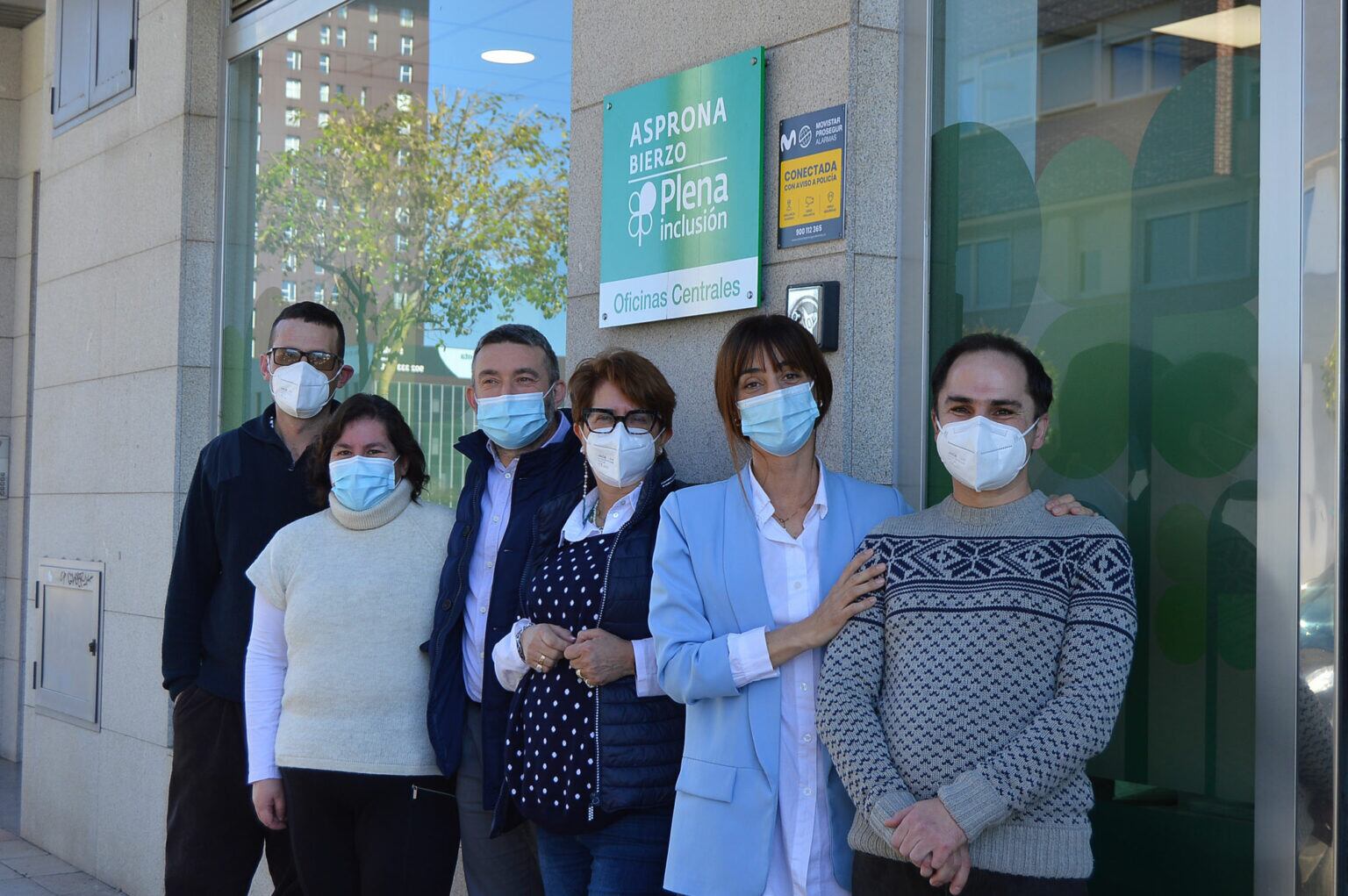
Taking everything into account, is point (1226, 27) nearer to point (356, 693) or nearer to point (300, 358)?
point (356, 693)

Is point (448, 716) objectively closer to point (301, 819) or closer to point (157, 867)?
point (301, 819)

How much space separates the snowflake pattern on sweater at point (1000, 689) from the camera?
2.45 metres

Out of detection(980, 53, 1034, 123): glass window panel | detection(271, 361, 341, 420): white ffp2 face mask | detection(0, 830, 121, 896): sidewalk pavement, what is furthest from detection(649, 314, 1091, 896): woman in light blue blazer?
detection(0, 830, 121, 896): sidewalk pavement

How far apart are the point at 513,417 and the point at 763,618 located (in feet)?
3.34

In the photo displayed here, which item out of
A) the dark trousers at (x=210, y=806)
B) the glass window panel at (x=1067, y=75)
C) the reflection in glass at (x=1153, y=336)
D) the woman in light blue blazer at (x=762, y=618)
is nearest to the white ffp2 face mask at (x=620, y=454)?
the woman in light blue blazer at (x=762, y=618)

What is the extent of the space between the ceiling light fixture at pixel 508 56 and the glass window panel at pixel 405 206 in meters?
0.03

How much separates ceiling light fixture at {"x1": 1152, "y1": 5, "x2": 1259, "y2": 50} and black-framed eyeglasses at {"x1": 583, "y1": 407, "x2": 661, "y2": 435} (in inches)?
55.5

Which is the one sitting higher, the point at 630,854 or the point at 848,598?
the point at 848,598

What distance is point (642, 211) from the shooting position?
13.6 ft

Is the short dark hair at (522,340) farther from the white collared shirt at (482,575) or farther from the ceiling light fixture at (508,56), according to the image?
the ceiling light fixture at (508,56)

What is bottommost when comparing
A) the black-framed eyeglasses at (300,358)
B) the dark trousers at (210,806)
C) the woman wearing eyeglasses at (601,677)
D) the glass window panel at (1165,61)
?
the dark trousers at (210,806)

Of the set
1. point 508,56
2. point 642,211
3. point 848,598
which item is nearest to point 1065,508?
point 848,598

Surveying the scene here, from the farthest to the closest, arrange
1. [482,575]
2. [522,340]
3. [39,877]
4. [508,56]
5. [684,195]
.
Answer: [39,877]
[508,56]
[684,195]
[522,340]
[482,575]

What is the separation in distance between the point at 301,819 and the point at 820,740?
1544mm
